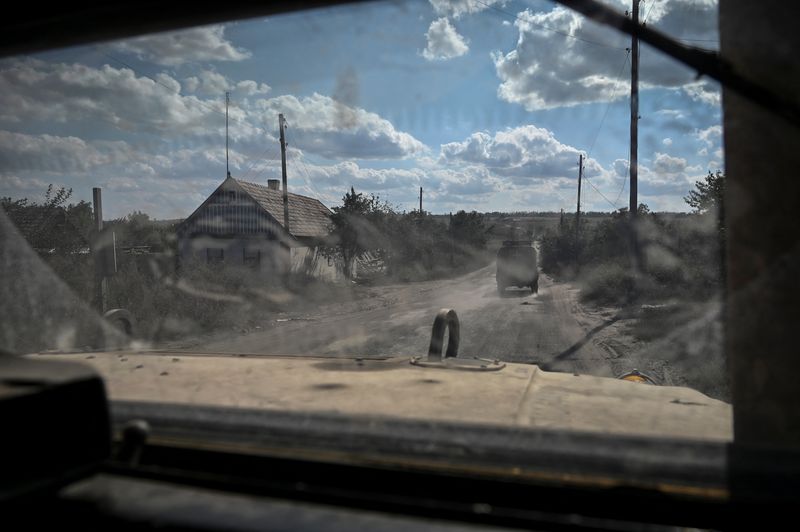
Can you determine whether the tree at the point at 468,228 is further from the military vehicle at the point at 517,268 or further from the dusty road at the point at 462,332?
the dusty road at the point at 462,332

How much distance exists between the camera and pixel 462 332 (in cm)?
1722

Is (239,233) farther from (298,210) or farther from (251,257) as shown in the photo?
(298,210)

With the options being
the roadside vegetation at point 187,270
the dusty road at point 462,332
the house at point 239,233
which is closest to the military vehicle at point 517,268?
the dusty road at point 462,332

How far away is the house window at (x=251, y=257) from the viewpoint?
31.5m

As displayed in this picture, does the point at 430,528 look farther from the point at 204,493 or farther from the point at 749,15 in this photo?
the point at 749,15

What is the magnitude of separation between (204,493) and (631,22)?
1623 millimetres

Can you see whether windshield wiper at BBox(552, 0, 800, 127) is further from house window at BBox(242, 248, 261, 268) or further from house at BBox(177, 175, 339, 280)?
house window at BBox(242, 248, 261, 268)

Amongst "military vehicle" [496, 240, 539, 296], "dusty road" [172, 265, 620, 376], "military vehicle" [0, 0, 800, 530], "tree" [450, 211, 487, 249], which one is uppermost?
"tree" [450, 211, 487, 249]

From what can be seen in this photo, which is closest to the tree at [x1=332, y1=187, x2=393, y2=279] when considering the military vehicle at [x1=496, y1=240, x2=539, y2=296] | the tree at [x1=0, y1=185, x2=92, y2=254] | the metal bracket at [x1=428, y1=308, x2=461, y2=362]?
the military vehicle at [x1=496, y1=240, x2=539, y2=296]

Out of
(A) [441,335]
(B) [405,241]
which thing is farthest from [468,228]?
(A) [441,335]

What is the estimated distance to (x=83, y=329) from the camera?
12828mm

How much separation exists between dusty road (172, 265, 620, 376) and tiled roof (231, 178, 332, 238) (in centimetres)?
801

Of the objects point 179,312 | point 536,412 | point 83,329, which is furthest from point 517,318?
point 536,412

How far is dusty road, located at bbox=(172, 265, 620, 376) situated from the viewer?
13367 millimetres
